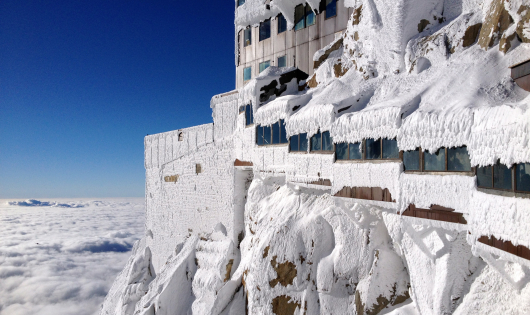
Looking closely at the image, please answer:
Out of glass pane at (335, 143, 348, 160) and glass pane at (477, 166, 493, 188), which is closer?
glass pane at (477, 166, 493, 188)

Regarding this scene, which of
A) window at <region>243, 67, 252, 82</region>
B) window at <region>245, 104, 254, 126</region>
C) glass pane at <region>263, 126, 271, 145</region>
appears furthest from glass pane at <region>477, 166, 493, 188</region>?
window at <region>243, 67, 252, 82</region>

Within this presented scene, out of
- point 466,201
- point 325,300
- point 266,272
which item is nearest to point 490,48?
point 466,201

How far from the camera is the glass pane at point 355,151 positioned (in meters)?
10.9

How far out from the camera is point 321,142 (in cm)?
1277

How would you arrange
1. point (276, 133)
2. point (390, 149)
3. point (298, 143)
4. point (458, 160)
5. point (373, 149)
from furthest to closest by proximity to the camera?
point (276, 133), point (298, 143), point (373, 149), point (390, 149), point (458, 160)

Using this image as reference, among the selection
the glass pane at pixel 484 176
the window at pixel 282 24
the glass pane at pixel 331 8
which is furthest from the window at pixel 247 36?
the glass pane at pixel 484 176

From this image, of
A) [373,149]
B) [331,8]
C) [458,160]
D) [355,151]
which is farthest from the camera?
[331,8]

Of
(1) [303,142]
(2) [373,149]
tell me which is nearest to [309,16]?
(1) [303,142]

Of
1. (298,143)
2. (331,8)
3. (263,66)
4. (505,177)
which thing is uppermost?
(331,8)

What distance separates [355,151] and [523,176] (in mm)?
5194

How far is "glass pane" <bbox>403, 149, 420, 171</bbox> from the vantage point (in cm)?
905

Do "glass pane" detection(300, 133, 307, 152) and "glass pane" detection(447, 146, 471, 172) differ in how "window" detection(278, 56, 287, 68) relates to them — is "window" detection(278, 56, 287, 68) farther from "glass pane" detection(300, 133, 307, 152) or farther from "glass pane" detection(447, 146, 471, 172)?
"glass pane" detection(447, 146, 471, 172)

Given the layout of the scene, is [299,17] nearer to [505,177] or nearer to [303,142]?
[303,142]

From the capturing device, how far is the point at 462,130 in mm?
7797
